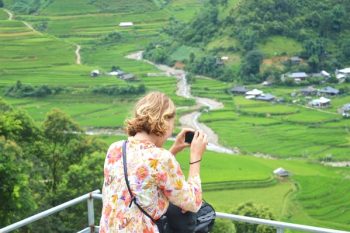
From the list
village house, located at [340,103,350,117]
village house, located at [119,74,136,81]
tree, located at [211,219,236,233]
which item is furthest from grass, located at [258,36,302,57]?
tree, located at [211,219,236,233]

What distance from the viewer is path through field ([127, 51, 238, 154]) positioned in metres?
27.3

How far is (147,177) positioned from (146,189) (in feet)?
0.14

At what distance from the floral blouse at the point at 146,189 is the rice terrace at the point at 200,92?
19.5 ft

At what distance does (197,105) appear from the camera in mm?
34281

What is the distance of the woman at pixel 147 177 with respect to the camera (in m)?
1.98

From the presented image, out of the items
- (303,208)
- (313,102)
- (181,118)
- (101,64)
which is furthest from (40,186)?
(101,64)

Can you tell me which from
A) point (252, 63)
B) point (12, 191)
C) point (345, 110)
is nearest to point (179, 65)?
point (252, 63)

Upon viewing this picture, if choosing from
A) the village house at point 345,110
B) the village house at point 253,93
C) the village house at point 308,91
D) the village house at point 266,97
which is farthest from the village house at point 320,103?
the village house at point 253,93

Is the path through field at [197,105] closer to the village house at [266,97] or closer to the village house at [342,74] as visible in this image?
the village house at [266,97]

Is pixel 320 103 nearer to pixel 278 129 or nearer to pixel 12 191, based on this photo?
pixel 278 129

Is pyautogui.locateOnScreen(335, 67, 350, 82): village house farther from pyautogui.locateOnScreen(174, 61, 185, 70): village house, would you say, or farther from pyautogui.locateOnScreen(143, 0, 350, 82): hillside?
pyautogui.locateOnScreen(174, 61, 185, 70): village house

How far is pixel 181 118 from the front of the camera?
3188cm

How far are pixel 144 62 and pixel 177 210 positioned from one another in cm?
4392

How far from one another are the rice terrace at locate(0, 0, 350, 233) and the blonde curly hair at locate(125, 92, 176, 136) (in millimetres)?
5974
